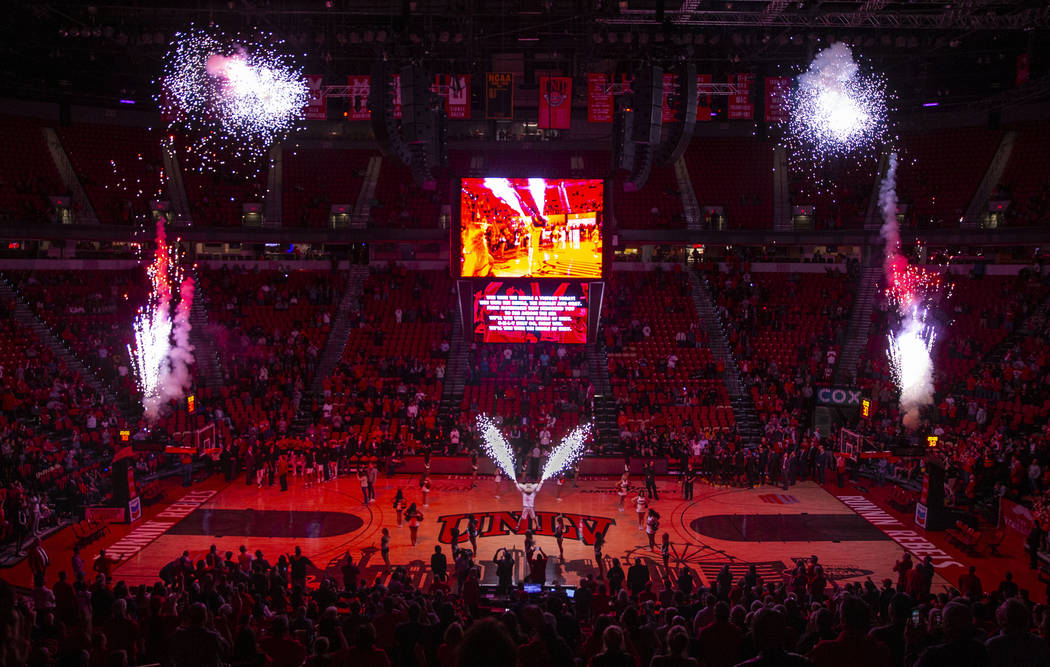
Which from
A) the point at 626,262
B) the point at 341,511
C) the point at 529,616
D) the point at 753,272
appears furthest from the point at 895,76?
the point at 529,616

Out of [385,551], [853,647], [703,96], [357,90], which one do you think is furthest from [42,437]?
[853,647]

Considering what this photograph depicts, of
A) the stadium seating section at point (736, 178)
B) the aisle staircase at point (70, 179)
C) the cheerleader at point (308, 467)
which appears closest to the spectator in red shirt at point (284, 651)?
the cheerleader at point (308, 467)

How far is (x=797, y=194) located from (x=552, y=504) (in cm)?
2236

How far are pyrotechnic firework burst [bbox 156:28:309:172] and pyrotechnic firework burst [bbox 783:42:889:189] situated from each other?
19.4 meters

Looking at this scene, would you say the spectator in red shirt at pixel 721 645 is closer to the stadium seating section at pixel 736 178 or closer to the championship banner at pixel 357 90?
the championship banner at pixel 357 90

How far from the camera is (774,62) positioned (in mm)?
33438

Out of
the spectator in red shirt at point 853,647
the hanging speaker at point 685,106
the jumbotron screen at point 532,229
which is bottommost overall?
the spectator in red shirt at point 853,647

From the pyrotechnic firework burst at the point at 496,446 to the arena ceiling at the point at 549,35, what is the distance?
1188cm

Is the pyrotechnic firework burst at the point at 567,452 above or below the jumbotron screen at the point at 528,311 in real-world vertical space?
below

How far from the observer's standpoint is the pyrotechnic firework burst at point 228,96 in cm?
2769

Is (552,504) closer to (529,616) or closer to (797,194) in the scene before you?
(529,616)

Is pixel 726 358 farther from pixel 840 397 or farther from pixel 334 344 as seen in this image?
pixel 334 344

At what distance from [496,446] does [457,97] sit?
11811mm

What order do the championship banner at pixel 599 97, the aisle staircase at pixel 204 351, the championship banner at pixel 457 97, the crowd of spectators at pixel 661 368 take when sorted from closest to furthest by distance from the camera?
the championship banner at pixel 599 97, the championship banner at pixel 457 97, the crowd of spectators at pixel 661 368, the aisle staircase at pixel 204 351
